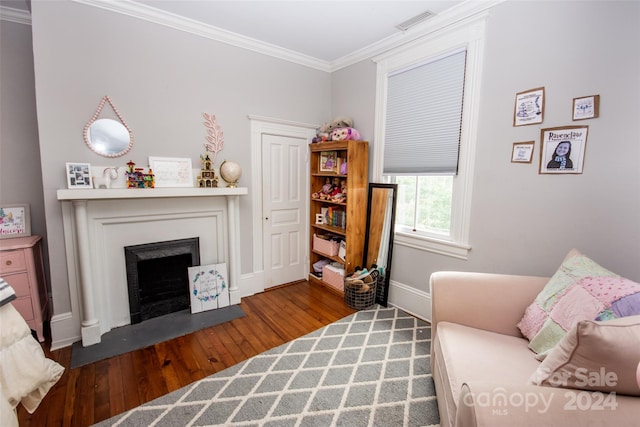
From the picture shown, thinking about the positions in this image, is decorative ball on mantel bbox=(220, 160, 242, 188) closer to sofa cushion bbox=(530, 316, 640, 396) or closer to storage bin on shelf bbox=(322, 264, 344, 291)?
storage bin on shelf bbox=(322, 264, 344, 291)

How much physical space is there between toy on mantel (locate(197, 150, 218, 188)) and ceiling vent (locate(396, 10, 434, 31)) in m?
2.18

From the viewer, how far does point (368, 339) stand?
7.87 ft

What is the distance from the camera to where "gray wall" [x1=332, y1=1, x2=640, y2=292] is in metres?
1.64

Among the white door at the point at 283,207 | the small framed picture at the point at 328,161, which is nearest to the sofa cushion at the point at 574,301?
the small framed picture at the point at 328,161

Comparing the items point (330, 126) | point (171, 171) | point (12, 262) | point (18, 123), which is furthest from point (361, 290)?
point (18, 123)

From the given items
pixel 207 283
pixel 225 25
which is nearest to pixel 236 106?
pixel 225 25

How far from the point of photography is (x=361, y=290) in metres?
2.89

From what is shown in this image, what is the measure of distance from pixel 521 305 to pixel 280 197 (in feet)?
8.35

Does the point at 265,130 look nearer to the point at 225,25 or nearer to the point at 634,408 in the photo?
the point at 225,25

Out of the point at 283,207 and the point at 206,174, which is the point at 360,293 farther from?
the point at 206,174

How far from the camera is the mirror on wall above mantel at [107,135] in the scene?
90.3 inches

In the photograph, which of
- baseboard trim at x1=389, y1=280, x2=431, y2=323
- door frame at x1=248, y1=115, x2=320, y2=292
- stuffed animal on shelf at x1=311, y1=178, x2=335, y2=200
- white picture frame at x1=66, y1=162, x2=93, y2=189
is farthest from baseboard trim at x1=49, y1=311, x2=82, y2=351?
baseboard trim at x1=389, y1=280, x2=431, y2=323

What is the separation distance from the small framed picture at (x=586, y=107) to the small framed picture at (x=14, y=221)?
4.29m

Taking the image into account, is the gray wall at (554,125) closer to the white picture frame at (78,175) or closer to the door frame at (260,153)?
the door frame at (260,153)
